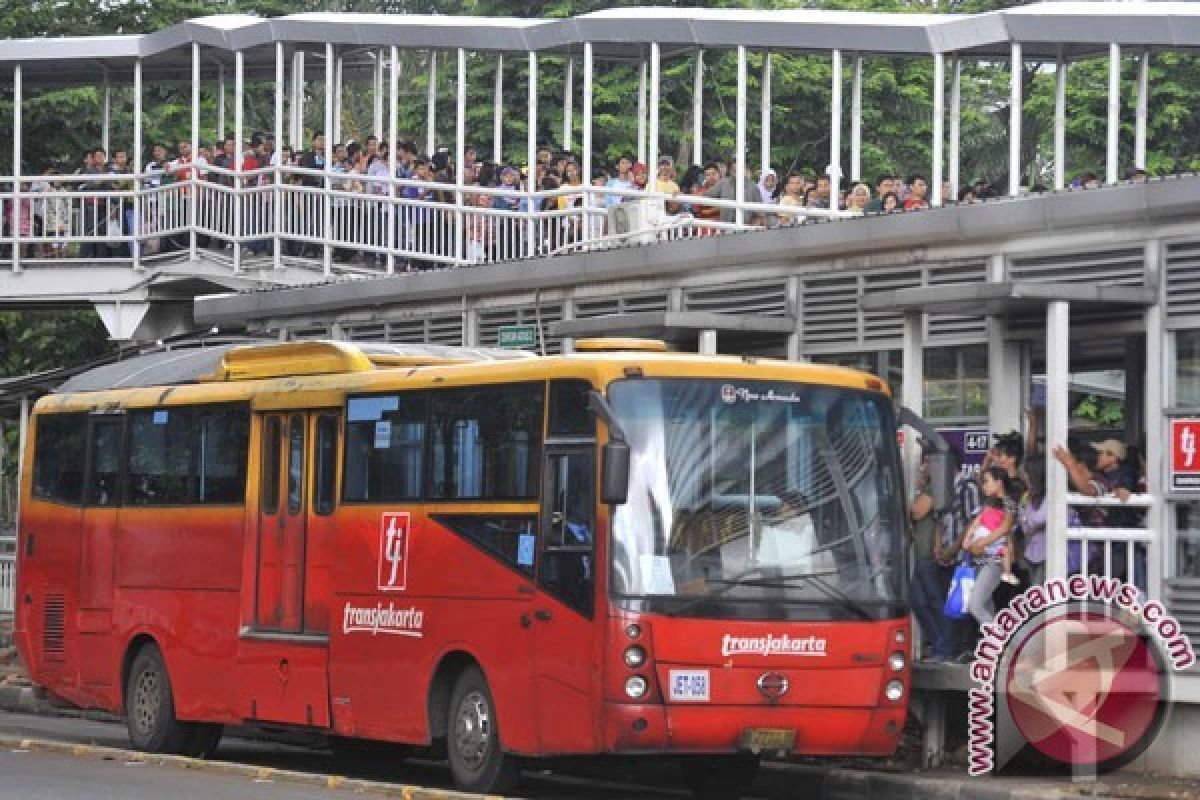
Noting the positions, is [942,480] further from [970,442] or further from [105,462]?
[105,462]

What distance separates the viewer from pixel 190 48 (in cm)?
3669

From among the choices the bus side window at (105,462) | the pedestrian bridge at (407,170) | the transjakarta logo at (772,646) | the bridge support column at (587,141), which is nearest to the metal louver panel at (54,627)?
the bus side window at (105,462)

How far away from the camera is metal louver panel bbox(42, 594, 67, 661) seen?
2300 cm

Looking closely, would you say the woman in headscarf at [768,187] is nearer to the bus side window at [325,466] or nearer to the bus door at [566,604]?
the bus side window at [325,466]

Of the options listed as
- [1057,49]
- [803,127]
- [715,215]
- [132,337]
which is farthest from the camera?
[803,127]

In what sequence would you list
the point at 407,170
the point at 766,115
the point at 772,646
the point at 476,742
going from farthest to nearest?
1. the point at 407,170
2. the point at 766,115
3. the point at 476,742
4. the point at 772,646

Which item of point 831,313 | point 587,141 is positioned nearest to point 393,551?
point 831,313

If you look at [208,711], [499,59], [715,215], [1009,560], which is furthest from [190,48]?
[1009,560]

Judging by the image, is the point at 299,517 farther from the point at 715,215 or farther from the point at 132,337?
the point at 132,337

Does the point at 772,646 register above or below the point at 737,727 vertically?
above

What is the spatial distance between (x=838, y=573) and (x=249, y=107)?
146 ft

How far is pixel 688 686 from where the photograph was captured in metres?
16.4

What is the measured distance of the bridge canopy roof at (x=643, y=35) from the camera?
27859mm

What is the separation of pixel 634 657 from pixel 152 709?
6485mm
